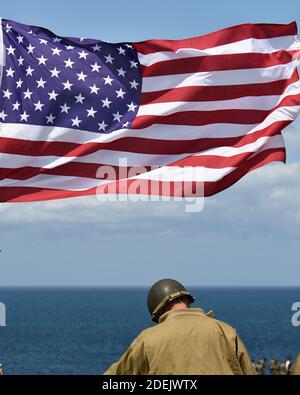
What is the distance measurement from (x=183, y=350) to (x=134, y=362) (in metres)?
0.41

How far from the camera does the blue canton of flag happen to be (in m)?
12.0

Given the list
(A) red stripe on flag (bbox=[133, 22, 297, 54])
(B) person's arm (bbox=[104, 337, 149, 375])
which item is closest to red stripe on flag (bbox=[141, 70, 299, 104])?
(A) red stripe on flag (bbox=[133, 22, 297, 54])

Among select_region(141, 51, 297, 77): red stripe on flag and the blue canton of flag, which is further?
select_region(141, 51, 297, 77): red stripe on flag

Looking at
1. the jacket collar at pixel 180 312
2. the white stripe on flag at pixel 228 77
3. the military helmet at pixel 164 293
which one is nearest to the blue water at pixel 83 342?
the white stripe on flag at pixel 228 77

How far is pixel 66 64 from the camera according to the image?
12.1m

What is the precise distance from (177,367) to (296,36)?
6.46 meters

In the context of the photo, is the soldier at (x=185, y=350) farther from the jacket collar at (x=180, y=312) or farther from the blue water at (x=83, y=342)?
the blue water at (x=83, y=342)

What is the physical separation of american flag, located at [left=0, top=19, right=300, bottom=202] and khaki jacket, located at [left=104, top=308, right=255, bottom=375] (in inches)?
178

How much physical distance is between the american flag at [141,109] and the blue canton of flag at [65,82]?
0.04ft

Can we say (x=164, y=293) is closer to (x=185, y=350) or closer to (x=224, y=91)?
(x=185, y=350)

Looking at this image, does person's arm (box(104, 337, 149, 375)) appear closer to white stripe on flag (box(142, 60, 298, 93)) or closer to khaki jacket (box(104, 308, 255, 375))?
khaki jacket (box(104, 308, 255, 375))

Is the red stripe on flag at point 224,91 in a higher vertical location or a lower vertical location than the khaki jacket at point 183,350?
higher

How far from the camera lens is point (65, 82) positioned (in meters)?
12.1

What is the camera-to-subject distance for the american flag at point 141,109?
1185cm
